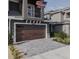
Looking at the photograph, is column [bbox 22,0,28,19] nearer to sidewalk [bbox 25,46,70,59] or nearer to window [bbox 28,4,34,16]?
window [bbox 28,4,34,16]

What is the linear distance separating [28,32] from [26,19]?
11 centimetres

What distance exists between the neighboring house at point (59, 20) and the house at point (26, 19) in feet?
0.18

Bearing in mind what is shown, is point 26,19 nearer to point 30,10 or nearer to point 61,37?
point 30,10

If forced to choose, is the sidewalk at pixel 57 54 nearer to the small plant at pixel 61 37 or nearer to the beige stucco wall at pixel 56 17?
the small plant at pixel 61 37

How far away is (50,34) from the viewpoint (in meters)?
1.63

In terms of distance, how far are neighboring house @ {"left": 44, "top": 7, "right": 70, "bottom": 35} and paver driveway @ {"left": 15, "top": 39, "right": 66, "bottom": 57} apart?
112mm

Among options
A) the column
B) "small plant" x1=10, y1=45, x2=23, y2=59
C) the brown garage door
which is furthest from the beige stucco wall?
"small plant" x1=10, y1=45, x2=23, y2=59

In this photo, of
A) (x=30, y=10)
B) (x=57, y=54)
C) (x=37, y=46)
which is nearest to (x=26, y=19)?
(x=30, y=10)
